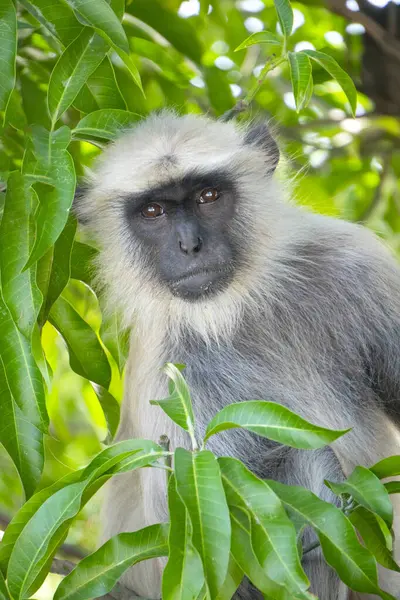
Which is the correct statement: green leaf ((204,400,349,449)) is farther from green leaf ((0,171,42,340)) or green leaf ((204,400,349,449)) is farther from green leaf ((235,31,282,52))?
green leaf ((235,31,282,52))

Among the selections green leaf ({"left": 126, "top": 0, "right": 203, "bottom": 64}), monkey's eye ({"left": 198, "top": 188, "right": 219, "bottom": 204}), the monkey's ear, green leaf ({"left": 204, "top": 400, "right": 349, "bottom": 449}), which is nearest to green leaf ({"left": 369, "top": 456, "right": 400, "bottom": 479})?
green leaf ({"left": 204, "top": 400, "right": 349, "bottom": 449})

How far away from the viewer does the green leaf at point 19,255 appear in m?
2.03

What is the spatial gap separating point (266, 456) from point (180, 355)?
0.42m

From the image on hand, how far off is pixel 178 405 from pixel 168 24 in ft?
6.19

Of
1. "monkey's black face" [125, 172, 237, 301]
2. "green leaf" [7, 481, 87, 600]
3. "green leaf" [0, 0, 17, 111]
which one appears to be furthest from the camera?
"monkey's black face" [125, 172, 237, 301]

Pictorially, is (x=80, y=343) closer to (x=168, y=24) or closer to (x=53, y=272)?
(x=53, y=272)

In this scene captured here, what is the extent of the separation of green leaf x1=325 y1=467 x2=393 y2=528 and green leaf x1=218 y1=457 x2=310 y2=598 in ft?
0.91

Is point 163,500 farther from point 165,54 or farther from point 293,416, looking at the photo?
point 165,54

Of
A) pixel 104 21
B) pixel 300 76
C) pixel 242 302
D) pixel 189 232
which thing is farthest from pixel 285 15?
pixel 242 302

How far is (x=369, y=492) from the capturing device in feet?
6.27

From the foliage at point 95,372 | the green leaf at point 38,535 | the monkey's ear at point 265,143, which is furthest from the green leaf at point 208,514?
the monkey's ear at point 265,143

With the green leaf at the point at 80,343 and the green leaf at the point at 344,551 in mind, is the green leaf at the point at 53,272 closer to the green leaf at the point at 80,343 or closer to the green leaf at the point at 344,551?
the green leaf at the point at 80,343

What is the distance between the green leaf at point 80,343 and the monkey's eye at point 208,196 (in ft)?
1.80

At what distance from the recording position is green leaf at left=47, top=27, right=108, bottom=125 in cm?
221
